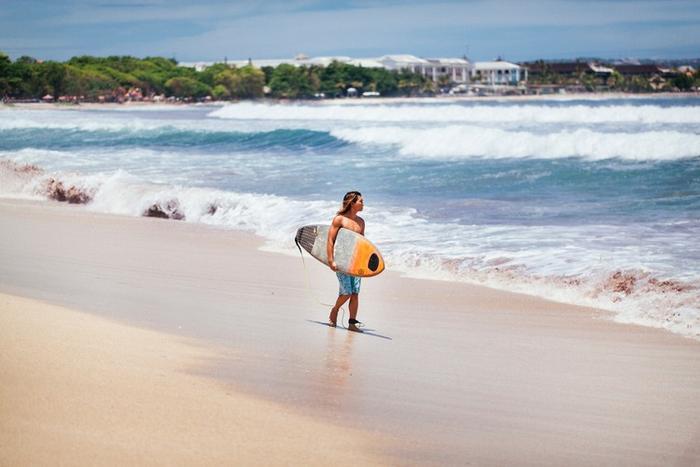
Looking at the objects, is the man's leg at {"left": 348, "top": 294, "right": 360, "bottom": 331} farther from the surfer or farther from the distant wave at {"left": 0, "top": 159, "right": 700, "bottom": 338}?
the distant wave at {"left": 0, "top": 159, "right": 700, "bottom": 338}

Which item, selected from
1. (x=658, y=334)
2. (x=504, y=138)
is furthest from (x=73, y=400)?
(x=504, y=138)

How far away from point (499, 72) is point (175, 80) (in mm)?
81878

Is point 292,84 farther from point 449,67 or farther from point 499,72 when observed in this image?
point 499,72

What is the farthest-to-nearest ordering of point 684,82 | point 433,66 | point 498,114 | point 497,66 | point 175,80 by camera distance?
point 497,66
point 433,66
point 684,82
point 175,80
point 498,114

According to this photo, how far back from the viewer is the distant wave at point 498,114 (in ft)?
119

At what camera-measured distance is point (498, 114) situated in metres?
45.5

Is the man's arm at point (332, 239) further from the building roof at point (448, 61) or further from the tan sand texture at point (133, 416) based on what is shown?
the building roof at point (448, 61)

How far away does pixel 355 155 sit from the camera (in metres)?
23.6

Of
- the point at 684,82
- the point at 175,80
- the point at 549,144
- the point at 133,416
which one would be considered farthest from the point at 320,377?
the point at 684,82

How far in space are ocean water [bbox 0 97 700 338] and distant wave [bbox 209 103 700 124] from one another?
234 inches

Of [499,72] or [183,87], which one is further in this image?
[499,72]

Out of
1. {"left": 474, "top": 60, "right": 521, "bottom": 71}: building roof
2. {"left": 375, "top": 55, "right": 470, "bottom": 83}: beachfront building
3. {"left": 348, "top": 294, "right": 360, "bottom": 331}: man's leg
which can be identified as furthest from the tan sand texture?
{"left": 474, "top": 60, "right": 521, "bottom": 71}: building roof

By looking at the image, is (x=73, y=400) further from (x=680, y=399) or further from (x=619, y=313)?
(x=619, y=313)

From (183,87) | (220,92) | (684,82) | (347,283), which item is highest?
(684,82)
